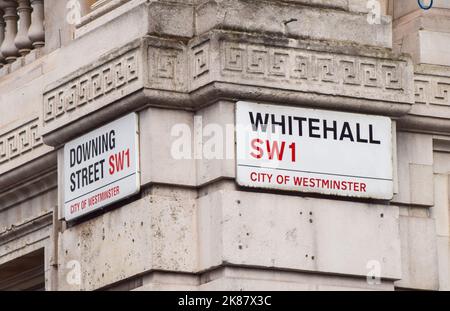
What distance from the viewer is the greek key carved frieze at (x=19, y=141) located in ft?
73.4

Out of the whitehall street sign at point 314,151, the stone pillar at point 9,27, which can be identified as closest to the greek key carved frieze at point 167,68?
the whitehall street sign at point 314,151

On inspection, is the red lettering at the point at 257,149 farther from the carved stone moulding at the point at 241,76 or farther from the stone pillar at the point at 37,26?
the stone pillar at the point at 37,26

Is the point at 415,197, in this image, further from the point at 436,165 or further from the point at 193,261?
the point at 193,261

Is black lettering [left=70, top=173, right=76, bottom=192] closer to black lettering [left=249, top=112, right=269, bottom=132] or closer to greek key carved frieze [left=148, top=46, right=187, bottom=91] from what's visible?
greek key carved frieze [left=148, top=46, right=187, bottom=91]

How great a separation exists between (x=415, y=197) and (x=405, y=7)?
1.81 metres

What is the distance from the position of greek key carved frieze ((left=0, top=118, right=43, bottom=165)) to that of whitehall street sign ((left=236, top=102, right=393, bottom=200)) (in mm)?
2653

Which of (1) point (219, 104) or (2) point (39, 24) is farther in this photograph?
(2) point (39, 24)

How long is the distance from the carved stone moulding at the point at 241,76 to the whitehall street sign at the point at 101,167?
14cm

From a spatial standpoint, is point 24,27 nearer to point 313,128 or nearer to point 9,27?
point 9,27

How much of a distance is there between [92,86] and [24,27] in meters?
2.37

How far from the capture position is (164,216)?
66.1ft

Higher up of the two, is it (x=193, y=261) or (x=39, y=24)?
(x=39, y=24)

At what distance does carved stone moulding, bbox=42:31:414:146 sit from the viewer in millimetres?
20266

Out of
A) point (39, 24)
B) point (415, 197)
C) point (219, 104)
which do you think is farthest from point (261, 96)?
point (39, 24)
